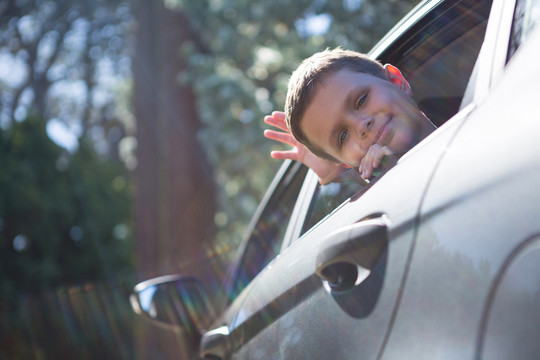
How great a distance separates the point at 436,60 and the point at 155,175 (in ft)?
25.8

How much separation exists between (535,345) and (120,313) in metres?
11.2

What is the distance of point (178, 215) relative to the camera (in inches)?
365

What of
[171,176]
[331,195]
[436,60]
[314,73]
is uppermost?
[314,73]

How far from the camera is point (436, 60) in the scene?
1965 mm

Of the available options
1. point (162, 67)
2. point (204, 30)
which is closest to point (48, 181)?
point (162, 67)

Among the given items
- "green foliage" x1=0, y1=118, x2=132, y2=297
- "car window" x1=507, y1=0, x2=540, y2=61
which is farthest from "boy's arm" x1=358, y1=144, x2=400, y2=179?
"green foliage" x1=0, y1=118, x2=132, y2=297

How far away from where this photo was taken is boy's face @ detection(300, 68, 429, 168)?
1.54 meters

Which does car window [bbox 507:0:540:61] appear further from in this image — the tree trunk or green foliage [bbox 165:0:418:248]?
the tree trunk

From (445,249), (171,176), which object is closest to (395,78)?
(445,249)

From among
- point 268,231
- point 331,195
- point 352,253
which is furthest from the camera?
point 268,231

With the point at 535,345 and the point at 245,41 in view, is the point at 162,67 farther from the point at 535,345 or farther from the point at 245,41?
the point at 535,345

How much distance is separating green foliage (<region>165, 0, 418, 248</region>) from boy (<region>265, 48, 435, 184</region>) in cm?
423

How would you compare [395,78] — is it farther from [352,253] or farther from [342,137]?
[352,253]

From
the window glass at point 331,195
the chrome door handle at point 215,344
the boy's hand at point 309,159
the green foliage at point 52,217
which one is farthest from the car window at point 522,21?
the green foliage at point 52,217
